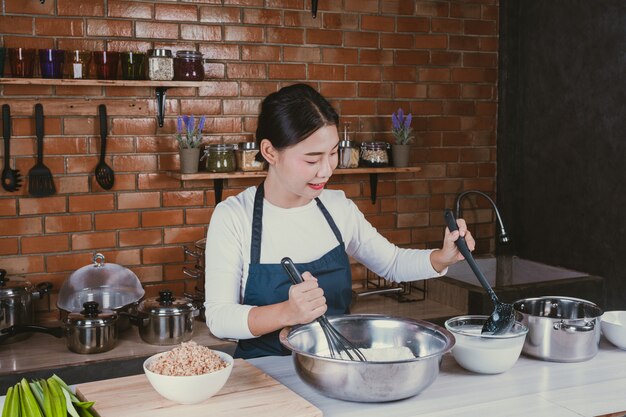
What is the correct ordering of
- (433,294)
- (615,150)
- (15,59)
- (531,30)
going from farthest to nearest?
(531,30) → (433,294) → (615,150) → (15,59)

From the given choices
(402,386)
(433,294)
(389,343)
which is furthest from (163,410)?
(433,294)

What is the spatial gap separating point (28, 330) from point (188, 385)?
1641mm

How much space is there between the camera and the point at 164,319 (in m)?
3.11

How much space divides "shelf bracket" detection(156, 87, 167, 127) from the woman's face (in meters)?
1.37

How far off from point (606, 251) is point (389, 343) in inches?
78.6

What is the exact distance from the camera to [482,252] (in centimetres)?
443

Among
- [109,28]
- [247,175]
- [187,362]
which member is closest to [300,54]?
[247,175]

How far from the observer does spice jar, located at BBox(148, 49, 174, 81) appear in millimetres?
3371

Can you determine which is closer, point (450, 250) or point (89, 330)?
point (450, 250)

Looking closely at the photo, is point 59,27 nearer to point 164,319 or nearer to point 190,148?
point 190,148

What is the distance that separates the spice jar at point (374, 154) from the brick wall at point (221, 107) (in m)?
0.17

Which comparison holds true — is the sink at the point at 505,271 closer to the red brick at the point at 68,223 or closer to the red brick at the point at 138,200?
the red brick at the point at 138,200

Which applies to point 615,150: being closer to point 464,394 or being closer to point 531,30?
point 531,30

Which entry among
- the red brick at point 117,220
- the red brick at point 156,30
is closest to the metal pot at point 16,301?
the red brick at point 117,220
